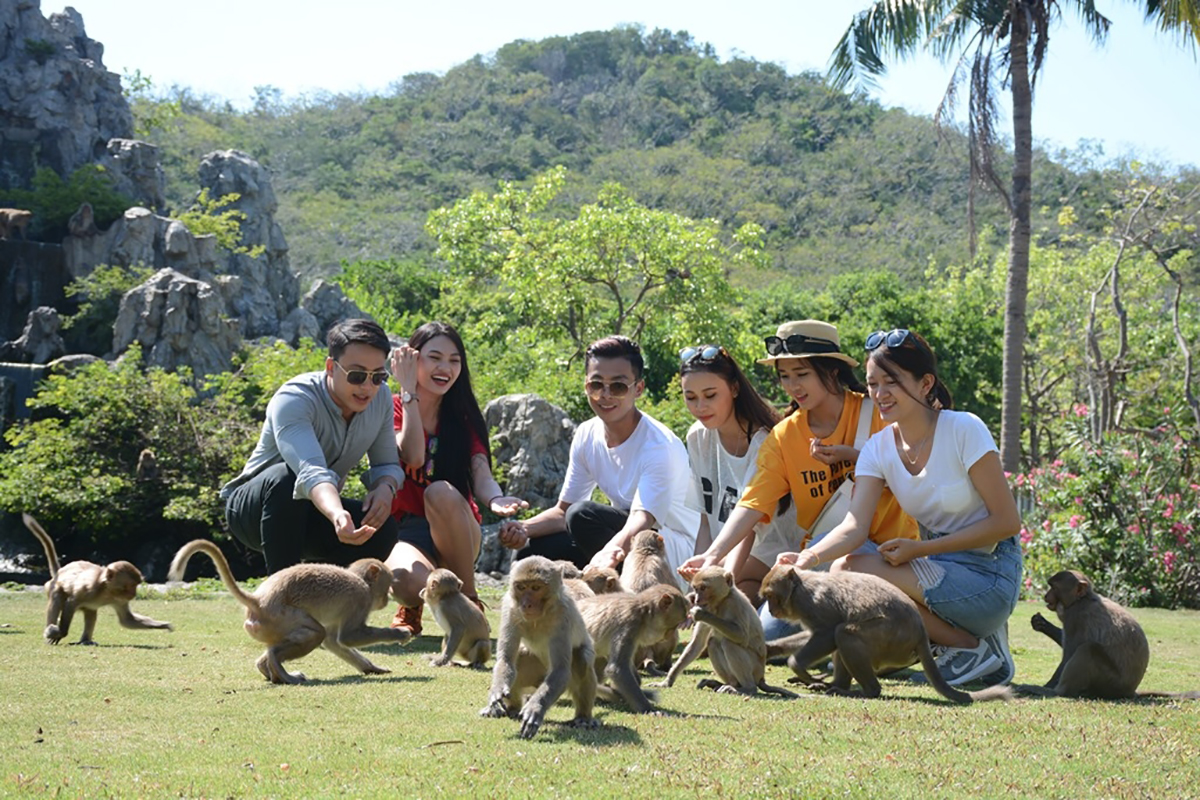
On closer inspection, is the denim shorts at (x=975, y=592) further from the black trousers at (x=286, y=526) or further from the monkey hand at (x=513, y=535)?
the black trousers at (x=286, y=526)

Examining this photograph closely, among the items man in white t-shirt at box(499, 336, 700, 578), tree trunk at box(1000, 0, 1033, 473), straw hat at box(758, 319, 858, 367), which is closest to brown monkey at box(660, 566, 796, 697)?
man in white t-shirt at box(499, 336, 700, 578)

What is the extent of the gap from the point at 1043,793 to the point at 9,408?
73.0 feet

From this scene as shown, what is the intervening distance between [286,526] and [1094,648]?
4450mm

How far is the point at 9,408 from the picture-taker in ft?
73.5

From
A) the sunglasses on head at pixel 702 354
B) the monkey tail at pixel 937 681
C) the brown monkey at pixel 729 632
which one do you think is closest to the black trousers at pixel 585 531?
the sunglasses on head at pixel 702 354

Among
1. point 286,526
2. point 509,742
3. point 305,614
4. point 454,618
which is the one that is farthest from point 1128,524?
point 509,742

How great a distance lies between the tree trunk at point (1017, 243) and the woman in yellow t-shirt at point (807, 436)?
34.3 ft

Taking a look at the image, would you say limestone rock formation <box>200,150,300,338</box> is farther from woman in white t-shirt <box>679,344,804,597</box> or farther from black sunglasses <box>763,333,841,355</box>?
black sunglasses <box>763,333,841,355</box>

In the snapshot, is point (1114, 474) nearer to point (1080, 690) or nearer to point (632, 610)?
point (1080, 690)

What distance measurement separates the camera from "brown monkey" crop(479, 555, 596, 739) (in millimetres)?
4863

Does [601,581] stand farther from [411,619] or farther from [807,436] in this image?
[411,619]

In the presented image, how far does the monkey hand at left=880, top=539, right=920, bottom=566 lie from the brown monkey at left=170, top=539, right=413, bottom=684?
8.45 ft

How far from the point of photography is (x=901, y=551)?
6266 mm

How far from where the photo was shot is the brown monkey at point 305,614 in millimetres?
5934
